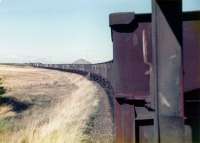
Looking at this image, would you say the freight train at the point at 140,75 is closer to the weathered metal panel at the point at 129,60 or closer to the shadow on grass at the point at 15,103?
the weathered metal panel at the point at 129,60

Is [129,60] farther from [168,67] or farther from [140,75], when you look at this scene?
[168,67]

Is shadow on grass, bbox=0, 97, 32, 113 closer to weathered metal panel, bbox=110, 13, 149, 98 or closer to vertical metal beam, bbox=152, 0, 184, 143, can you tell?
weathered metal panel, bbox=110, 13, 149, 98

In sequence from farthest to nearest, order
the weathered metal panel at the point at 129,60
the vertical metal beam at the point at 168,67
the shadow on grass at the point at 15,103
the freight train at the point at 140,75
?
1. the shadow on grass at the point at 15,103
2. the weathered metal panel at the point at 129,60
3. the freight train at the point at 140,75
4. the vertical metal beam at the point at 168,67

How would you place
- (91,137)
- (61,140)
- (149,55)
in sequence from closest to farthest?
(149,55) → (61,140) → (91,137)

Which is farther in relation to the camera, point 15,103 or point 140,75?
point 15,103

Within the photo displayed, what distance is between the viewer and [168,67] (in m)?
4.04

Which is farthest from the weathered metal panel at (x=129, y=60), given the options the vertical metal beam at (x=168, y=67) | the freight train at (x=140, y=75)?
the vertical metal beam at (x=168, y=67)

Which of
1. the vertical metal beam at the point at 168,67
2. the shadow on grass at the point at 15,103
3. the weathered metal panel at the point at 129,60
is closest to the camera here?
the vertical metal beam at the point at 168,67

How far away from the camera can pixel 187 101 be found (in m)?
5.04

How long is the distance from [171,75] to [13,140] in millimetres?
6960

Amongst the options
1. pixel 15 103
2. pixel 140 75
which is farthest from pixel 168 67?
pixel 15 103

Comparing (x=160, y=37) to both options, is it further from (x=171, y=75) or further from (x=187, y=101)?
(x=187, y=101)

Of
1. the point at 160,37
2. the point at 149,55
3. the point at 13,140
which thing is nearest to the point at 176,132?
the point at 160,37

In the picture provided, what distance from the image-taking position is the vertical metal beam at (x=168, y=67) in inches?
157
